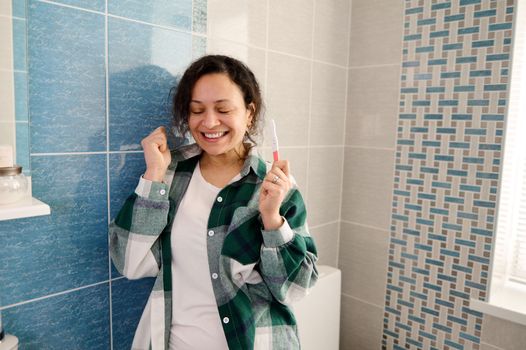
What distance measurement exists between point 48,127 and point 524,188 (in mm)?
1439

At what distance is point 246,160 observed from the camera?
108cm

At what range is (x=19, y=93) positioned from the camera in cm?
88

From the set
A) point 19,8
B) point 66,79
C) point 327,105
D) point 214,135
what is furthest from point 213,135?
point 327,105

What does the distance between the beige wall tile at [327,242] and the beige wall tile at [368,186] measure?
8 cm

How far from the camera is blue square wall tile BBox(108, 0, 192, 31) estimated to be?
3.36 ft

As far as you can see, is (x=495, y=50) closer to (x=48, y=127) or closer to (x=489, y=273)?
(x=489, y=273)

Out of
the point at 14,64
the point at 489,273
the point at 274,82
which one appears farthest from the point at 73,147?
the point at 489,273

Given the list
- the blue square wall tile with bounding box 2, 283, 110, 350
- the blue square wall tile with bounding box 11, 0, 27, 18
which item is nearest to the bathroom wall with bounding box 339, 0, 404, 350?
the blue square wall tile with bounding box 2, 283, 110, 350

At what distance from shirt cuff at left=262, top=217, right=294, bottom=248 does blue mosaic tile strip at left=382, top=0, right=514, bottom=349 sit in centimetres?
81

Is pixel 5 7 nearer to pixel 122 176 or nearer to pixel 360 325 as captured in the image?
pixel 122 176

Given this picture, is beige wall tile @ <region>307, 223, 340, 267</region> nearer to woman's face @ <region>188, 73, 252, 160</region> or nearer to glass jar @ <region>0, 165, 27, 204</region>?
woman's face @ <region>188, 73, 252, 160</region>

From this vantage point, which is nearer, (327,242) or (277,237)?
(277,237)

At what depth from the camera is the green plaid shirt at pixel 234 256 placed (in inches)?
38.1

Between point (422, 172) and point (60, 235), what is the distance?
47.8 inches
